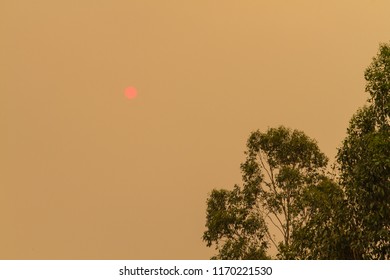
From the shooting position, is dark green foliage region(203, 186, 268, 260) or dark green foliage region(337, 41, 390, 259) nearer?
dark green foliage region(337, 41, 390, 259)

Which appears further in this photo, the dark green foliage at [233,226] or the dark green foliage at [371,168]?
the dark green foliage at [233,226]

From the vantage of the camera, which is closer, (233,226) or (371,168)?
(371,168)

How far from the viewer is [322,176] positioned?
44.1 m

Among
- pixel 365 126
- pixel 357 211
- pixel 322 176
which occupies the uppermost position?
pixel 322 176
